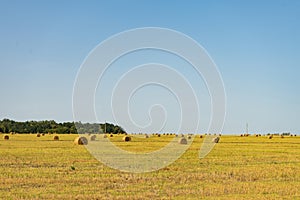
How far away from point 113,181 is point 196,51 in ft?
37.2

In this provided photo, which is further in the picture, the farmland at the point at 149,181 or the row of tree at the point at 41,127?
the row of tree at the point at 41,127

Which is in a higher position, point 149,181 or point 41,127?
point 41,127

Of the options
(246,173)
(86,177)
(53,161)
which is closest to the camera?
(86,177)

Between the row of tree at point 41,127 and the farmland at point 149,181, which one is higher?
the row of tree at point 41,127

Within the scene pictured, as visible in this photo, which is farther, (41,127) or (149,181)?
(41,127)

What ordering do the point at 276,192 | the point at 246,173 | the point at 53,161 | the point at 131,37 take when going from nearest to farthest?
the point at 276,192, the point at 246,173, the point at 53,161, the point at 131,37

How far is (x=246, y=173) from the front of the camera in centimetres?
1956

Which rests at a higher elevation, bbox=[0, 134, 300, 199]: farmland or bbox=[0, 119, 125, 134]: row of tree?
bbox=[0, 119, 125, 134]: row of tree

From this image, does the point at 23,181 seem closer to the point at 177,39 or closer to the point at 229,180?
the point at 229,180

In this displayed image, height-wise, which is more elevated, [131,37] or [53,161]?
[131,37]

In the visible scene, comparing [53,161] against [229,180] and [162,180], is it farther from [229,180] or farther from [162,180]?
[229,180]

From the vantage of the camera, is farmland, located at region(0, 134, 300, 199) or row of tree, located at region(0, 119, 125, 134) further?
row of tree, located at region(0, 119, 125, 134)

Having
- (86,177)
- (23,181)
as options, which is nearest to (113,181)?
(86,177)

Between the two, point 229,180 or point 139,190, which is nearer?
point 139,190
